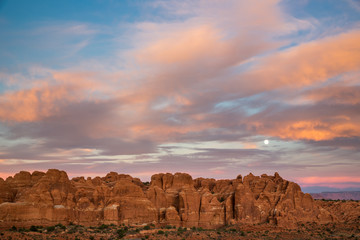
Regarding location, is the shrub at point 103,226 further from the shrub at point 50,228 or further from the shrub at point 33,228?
the shrub at point 33,228

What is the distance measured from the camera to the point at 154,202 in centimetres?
8712

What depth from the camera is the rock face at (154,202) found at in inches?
2729

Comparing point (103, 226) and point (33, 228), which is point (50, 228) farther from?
point (103, 226)

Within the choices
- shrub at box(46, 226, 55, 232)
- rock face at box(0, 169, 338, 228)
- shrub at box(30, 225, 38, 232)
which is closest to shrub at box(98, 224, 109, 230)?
rock face at box(0, 169, 338, 228)

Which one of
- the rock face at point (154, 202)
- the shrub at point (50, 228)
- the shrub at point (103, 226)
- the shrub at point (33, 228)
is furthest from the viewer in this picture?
the shrub at point (103, 226)

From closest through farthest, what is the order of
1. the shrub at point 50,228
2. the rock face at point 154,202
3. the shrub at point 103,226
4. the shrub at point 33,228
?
the shrub at point 33,228, the shrub at point 50,228, the rock face at point 154,202, the shrub at point 103,226

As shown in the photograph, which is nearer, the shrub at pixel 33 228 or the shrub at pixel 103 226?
the shrub at pixel 33 228

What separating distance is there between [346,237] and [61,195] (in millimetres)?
63174

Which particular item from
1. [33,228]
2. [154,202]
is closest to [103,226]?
[33,228]

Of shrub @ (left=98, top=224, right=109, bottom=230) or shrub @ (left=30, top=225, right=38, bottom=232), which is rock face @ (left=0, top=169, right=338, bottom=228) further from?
shrub @ (left=98, top=224, right=109, bottom=230)

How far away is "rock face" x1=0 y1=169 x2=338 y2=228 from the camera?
6931 centimetres

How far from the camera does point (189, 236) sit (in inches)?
2662

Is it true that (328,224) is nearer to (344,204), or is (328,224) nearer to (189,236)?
(344,204)

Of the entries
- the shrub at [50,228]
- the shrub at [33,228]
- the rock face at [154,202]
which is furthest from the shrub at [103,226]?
the shrub at [33,228]
